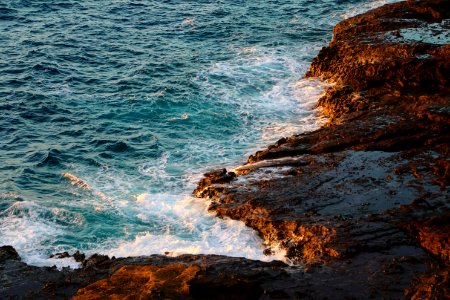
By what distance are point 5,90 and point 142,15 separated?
53.4 feet

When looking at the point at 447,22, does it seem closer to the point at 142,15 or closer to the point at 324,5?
the point at 324,5

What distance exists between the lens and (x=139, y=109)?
30.0m

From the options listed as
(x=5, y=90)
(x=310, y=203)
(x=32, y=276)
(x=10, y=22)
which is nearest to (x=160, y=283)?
(x=32, y=276)

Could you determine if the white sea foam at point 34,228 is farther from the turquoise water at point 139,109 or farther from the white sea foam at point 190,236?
the white sea foam at point 190,236

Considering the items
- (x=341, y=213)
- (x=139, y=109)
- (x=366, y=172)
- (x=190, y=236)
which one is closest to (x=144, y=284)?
(x=190, y=236)

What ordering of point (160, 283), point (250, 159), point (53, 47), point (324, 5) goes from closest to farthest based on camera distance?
1. point (160, 283)
2. point (250, 159)
3. point (53, 47)
4. point (324, 5)

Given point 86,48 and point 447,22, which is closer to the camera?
point 447,22

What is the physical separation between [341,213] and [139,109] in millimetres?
15458

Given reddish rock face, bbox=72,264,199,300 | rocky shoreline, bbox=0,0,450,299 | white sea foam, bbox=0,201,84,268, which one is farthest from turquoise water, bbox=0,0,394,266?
reddish rock face, bbox=72,264,199,300

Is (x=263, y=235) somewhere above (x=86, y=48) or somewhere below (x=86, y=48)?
below

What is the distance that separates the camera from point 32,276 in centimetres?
1612

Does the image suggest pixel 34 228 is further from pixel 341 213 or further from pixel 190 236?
pixel 341 213

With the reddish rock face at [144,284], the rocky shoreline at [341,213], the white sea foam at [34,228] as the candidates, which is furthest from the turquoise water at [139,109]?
the reddish rock face at [144,284]

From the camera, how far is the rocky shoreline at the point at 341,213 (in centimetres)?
1408
